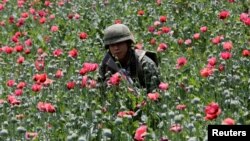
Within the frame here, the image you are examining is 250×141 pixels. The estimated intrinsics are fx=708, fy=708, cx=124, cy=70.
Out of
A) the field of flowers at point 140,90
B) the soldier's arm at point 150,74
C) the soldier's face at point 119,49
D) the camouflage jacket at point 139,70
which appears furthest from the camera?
the soldier's face at point 119,49

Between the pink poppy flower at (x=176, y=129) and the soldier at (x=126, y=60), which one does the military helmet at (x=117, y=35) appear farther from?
the pink poppy flower at (x=176, y=129)

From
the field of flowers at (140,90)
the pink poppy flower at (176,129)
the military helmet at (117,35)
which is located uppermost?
the military helmet at (117,35)

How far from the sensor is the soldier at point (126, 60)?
5.86m

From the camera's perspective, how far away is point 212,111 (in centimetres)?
386

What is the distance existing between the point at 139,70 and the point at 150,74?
0.16 meters

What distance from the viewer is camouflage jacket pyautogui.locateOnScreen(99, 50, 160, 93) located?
19.0ft

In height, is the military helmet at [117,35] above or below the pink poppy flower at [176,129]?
above

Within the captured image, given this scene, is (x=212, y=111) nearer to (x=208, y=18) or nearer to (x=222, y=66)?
(x=222, y=66)

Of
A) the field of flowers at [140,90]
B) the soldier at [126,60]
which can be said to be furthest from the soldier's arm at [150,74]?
the field of flowers at [140,90]

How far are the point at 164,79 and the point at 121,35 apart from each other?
56 cm

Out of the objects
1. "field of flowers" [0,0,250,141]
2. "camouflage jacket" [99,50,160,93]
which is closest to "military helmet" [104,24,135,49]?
"camouflage jacket" [99,50,160,93]

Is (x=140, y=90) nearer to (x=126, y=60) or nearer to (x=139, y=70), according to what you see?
(x=139, y=70)

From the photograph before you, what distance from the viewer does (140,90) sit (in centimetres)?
548

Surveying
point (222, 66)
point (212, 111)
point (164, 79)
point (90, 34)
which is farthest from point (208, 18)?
point (212, 111)
